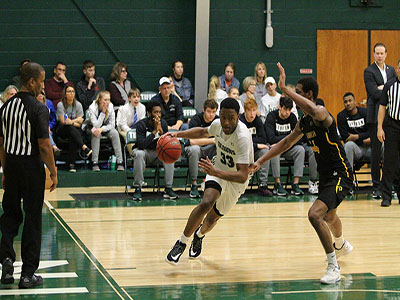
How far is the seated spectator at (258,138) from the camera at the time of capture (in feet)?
37.6

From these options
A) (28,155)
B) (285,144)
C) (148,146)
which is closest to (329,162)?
(285,144)

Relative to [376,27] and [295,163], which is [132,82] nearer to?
[295,163]

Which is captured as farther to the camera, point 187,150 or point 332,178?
point 187,150

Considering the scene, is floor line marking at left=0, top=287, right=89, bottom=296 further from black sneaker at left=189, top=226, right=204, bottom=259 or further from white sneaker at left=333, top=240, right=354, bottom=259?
white sneaker at left=333, top=240, right=354, bottom=259

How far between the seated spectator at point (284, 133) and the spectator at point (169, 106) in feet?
5.00

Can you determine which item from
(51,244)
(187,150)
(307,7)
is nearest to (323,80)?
(307,7)

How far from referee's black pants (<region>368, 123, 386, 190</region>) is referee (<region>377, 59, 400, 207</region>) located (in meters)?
0.62

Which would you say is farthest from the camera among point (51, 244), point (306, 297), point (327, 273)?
point (51, 244)

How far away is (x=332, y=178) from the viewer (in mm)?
6527

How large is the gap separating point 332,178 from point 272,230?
2.29 m

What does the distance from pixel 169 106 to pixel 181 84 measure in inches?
60.5

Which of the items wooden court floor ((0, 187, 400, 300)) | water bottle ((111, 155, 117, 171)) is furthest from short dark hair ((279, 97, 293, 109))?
water bottle ((111, 155, 117, 171))

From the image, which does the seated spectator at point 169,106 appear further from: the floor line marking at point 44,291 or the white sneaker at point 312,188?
the floor line marking at point 44,291

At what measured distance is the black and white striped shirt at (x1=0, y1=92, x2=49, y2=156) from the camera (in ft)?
19.4
